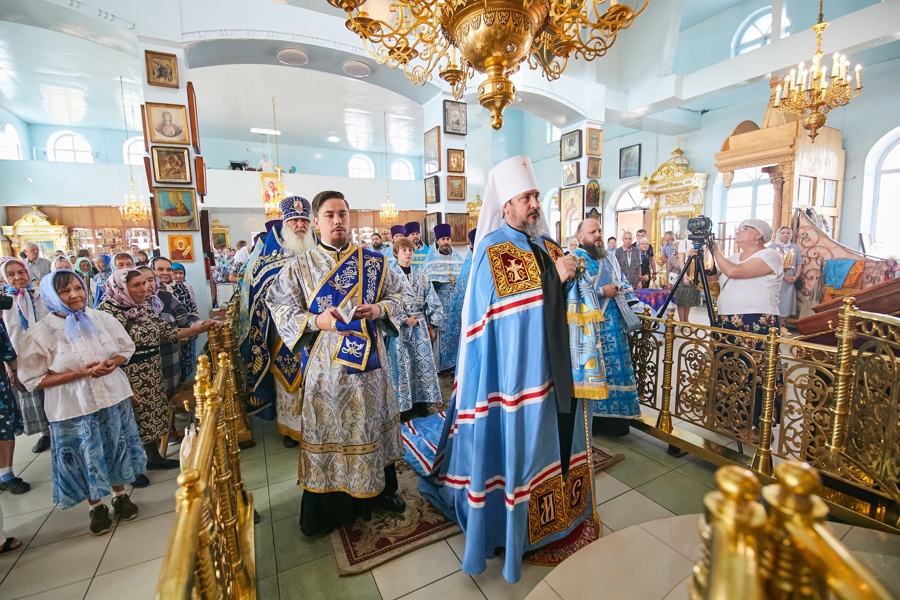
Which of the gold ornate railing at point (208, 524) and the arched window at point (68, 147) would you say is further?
the arched window at point (68, 147)

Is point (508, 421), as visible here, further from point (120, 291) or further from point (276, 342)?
point (120, 291)

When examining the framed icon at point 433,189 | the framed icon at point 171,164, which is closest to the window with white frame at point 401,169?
the framed icon at point 433,189

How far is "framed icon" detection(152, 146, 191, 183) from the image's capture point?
212 inches

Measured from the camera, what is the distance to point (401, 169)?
21578mm

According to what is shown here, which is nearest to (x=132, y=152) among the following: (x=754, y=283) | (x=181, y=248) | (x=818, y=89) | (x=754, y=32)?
(x=181, y=248)

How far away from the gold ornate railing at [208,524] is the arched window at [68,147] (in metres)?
18.9

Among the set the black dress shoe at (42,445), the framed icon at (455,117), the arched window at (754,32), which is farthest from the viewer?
the arched window at (754,32)

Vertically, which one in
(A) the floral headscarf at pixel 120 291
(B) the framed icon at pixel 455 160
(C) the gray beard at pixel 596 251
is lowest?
(A) the floral headscarf at pixel 120 291

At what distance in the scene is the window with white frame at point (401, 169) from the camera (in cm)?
2144

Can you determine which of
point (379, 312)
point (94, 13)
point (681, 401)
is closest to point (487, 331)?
point (379, 312)

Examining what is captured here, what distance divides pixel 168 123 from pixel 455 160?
14.5 ft

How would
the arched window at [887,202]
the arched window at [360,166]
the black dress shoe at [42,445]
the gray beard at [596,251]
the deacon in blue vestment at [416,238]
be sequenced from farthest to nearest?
the arched window at [360,166], the arched window at [887,202], the deacon in blue vestment at [416,238], the black dress shoe at [42,445], the gray beard at [596,251]

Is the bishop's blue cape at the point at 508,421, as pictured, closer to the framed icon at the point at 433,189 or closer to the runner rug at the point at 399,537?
the runner rug at the point at 399,537

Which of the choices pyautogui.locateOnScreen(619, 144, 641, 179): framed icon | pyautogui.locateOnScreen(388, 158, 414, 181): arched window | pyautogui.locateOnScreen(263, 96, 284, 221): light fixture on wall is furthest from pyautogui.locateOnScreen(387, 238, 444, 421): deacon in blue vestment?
pyautogui.locateOnScreen(388, 158, 414, 181): arched window
